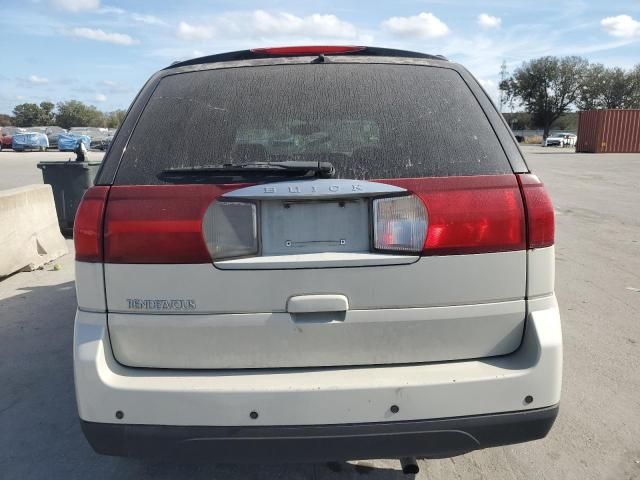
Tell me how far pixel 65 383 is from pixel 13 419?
0.45m

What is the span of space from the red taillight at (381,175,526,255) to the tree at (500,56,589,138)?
3013 inches

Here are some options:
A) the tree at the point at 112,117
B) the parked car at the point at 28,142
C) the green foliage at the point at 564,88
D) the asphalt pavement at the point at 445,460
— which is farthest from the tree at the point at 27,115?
the asphalt pavement at the point at 445,460

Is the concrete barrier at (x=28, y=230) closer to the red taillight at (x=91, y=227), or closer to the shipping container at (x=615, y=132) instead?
the red taillight at (x=91, y=227)

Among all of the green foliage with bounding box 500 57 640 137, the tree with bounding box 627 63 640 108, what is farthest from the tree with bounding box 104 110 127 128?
the tree with bounding box 627 63 640 108

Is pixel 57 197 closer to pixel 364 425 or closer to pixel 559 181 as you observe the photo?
pixel 364 425

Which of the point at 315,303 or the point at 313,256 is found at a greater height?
the point at 313,256

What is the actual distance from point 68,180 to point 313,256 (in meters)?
5.35

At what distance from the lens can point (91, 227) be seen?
6.31 ft

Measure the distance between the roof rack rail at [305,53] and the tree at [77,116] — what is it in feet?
289

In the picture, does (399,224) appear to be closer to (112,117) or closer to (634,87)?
(634,87)

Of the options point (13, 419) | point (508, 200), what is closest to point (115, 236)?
point (508, 200)

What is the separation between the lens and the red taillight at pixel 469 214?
6.24 feet

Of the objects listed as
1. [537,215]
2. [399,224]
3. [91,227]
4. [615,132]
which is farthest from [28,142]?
[615,132]

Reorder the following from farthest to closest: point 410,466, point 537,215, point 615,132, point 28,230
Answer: point 615,132, point 28,230, point 410,466, point 537,215
